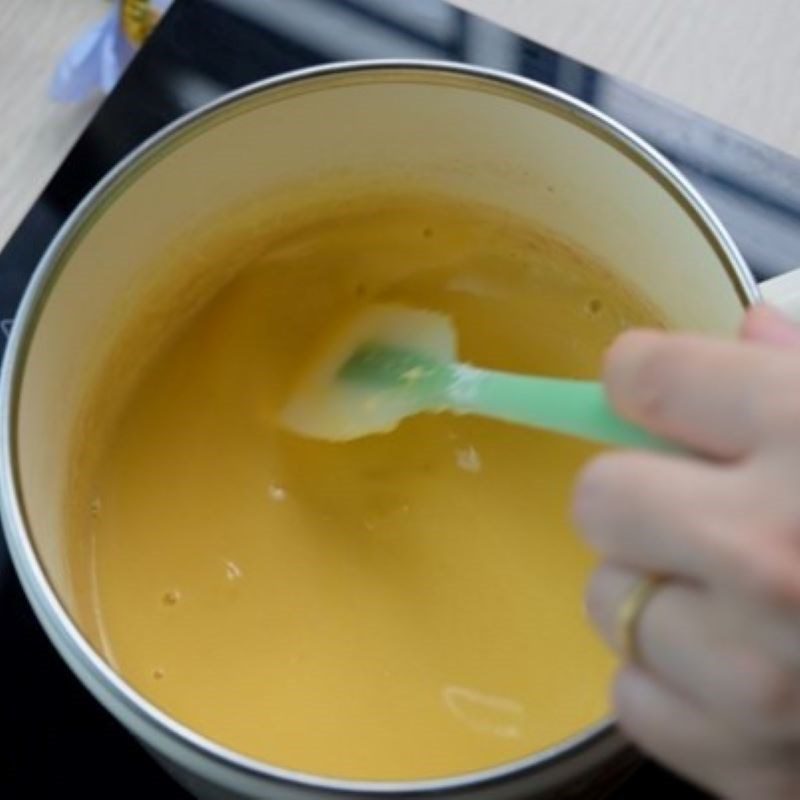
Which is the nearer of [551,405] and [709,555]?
[709,555]

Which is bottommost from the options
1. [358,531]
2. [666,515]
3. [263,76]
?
[358,531]

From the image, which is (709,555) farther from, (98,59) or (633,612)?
(98,59)

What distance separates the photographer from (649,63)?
76cm

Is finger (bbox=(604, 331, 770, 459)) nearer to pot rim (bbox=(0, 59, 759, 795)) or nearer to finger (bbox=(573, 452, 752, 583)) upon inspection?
finger (bbox=(573, 452, 752, 583))

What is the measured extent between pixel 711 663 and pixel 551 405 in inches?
5.7

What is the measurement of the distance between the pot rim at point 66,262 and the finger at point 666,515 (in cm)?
9

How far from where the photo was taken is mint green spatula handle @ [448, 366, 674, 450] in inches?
17.3

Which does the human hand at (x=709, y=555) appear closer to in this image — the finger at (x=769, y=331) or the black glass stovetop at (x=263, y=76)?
the finger at (x=769, y=331)

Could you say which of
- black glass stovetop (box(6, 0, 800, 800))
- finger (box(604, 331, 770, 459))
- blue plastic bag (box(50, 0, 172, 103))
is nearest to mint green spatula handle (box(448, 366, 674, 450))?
finger (box(604, 331, 770, 459))

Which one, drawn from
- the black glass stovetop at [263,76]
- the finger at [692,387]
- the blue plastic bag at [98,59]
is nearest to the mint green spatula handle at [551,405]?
the finger at [692,387]

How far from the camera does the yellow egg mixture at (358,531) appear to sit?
0.61 m

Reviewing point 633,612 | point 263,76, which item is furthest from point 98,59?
point 633,612

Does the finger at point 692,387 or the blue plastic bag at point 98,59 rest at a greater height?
the finger at point 692,387

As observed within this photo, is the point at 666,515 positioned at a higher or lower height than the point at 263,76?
higher
